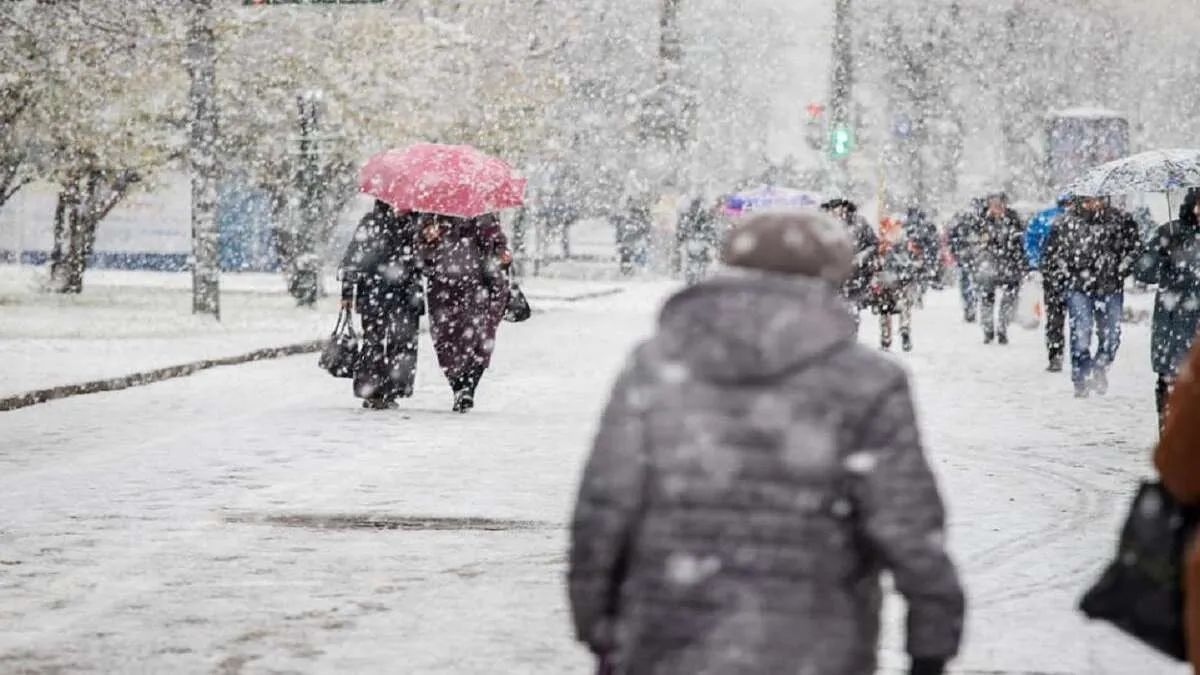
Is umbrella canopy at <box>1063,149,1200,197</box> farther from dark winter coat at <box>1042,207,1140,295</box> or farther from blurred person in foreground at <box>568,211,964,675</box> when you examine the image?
blurred person in foreground at <box>568,211,964,675</box>

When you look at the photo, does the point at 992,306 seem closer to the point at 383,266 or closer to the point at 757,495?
the point at 383,266

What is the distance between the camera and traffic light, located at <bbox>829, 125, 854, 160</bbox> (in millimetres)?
44625

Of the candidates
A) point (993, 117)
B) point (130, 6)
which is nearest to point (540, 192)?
point (130, 6)

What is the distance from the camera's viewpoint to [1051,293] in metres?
21.2

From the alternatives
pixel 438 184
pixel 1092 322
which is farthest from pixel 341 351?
pixel 1092 322

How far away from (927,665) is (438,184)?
1254cm

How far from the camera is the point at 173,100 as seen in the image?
34062 mm

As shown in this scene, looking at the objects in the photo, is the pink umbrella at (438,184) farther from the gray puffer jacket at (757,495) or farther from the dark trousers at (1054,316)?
the gray puffer jacket at (757,495)

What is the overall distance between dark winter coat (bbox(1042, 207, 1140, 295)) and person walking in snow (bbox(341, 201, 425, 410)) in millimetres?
5596

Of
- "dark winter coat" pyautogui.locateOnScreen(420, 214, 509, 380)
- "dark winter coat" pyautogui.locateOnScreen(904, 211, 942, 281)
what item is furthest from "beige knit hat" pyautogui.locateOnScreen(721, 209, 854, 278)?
"dark winter coat" pyautogui.locateOnScreen(904, 211, 942, 281)

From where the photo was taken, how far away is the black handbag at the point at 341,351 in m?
16.9

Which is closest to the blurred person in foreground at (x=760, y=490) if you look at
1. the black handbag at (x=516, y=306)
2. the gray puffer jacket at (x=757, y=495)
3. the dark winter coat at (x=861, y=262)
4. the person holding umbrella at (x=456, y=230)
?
the gray puffer jacket at (x=757, y=495)

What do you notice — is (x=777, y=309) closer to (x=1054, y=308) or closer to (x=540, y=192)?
(x=1054, y=308)

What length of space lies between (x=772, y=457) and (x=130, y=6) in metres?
26.8
